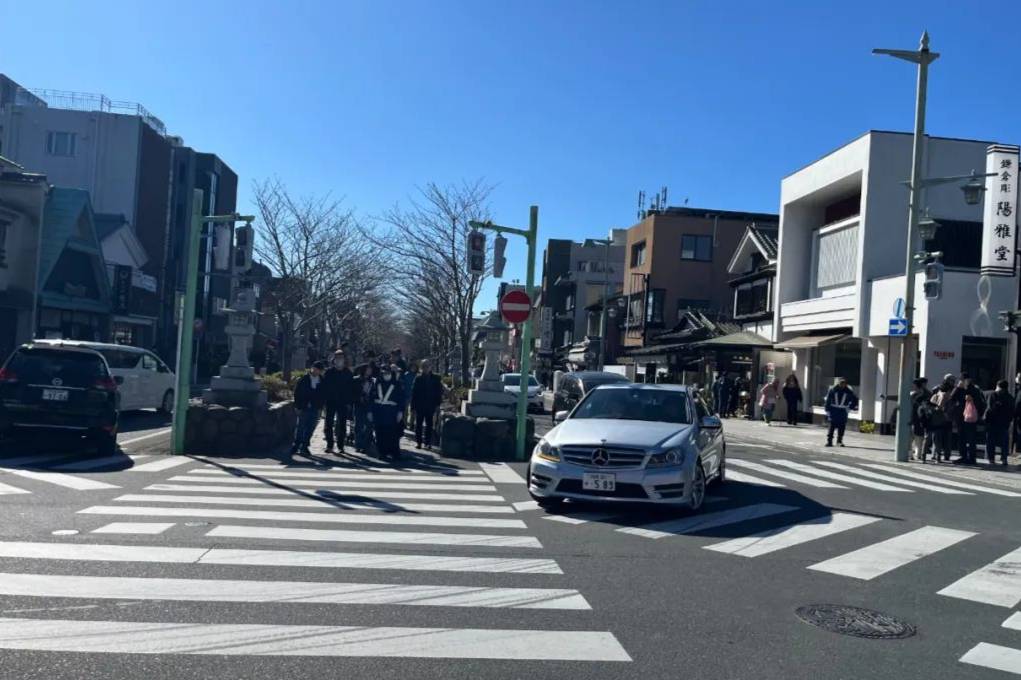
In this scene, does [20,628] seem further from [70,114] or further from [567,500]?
[70,114]

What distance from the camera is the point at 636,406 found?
11.1m

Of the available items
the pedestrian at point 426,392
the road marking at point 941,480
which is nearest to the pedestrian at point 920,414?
the road marking at point 941,480

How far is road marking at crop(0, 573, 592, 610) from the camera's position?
6.02 m

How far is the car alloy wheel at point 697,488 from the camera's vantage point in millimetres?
9836

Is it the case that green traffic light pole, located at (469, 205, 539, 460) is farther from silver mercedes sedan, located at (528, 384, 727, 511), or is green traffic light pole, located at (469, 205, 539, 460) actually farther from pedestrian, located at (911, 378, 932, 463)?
pedestrian, located at (911, 378, 932, 463)

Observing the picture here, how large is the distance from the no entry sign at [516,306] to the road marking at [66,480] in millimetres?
6455

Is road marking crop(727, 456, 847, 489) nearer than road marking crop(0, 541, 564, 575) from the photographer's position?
No

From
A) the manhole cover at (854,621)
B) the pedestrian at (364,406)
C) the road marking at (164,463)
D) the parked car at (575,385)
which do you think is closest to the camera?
the manhole cover at (854,621)

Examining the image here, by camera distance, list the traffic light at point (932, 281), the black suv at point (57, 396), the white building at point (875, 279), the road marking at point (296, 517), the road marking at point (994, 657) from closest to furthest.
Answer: the road marking at point (994, 657), the road marking at point (296, 517), the black suv at point (57, 396), the traffic light at point (932, 281), the white building at point (875, 279)

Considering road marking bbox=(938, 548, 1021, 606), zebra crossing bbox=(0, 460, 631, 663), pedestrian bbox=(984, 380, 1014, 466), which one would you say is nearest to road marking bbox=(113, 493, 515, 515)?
zebra crossing bbox=(0, 460, 631, 663)

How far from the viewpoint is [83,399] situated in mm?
13422

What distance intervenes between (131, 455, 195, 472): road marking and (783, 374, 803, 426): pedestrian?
21.0m

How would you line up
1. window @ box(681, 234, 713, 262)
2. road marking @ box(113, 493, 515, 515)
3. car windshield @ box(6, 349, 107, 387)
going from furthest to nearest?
window @ box(681, 234, 713, 262), car windshield @ box(6, 349, 107, 387), road marking @ box(113, 493, 515, 515)

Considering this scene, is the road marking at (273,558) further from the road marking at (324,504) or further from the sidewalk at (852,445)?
the sidewalk at (852,445)
